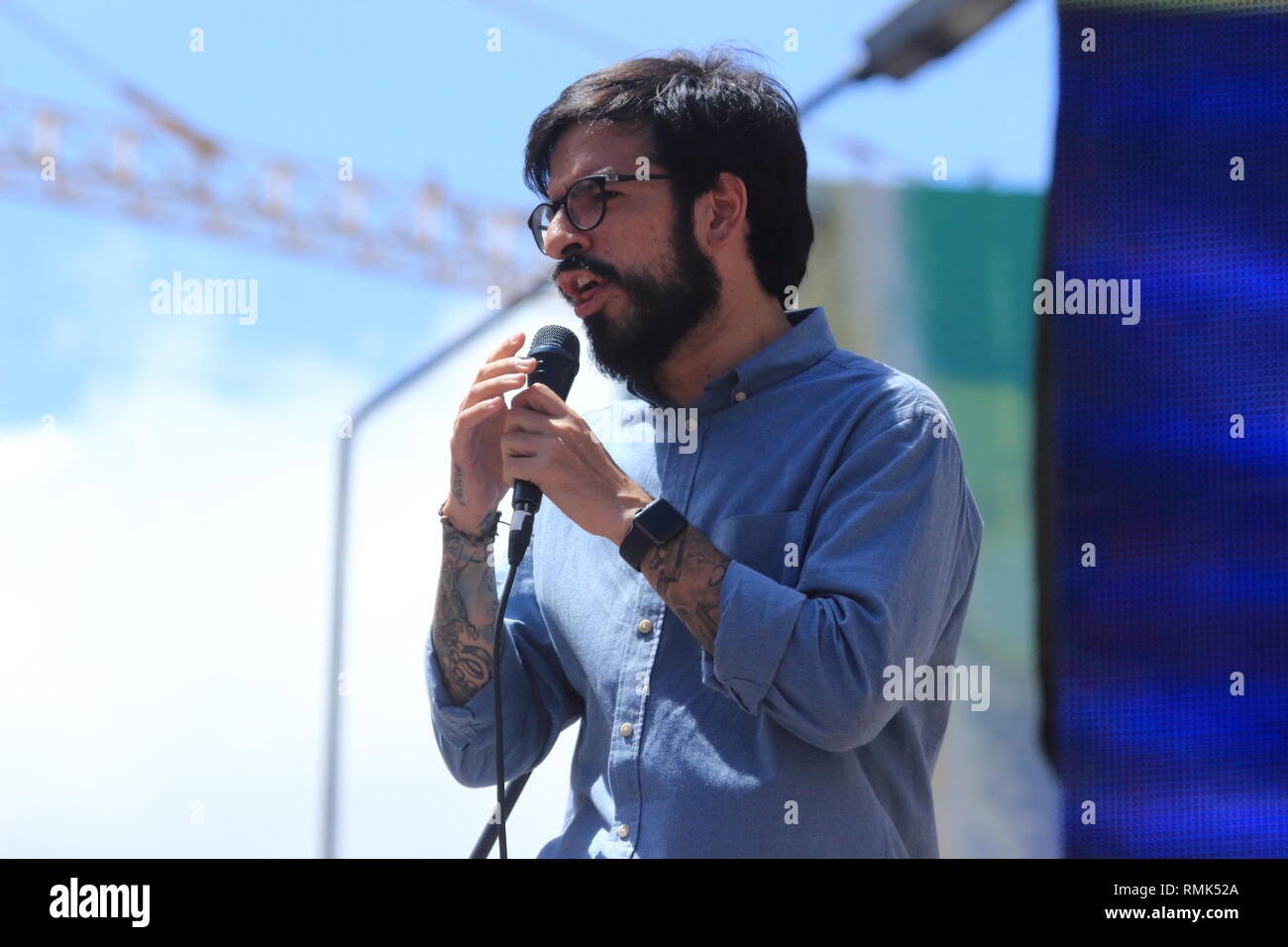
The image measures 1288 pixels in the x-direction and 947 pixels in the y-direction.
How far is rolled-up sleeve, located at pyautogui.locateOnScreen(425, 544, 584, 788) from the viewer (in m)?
2.36

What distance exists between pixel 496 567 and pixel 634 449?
12.9 inches

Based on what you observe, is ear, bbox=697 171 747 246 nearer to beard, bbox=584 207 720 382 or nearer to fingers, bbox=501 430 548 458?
beard, bbox=584 207 720 382

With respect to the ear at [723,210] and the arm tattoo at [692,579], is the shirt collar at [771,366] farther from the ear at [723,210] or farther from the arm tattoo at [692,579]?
the arm tattoo at [692,579]

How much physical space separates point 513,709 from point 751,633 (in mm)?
611

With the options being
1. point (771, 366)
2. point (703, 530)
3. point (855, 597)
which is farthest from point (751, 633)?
point (771, 366)

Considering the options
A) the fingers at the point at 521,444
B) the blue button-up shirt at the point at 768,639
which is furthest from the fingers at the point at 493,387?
the blue button-up shirt at the point at 768,639

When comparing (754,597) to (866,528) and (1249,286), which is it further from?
(1249,286)

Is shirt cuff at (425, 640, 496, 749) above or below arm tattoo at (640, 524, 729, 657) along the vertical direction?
below

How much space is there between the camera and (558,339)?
2268 mm

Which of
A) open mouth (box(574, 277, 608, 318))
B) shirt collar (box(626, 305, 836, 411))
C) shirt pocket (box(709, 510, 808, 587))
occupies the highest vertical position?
open mouth (box(574, 277, 608, 318))

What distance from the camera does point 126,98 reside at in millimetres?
33094

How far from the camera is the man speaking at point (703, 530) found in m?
1.99

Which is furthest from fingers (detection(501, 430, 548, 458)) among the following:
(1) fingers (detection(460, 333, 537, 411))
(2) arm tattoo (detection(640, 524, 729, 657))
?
(2) arm tattoo (detection(640, 524, 729, 657))

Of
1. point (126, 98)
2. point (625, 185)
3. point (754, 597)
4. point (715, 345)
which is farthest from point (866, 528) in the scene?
point (126, 98)
